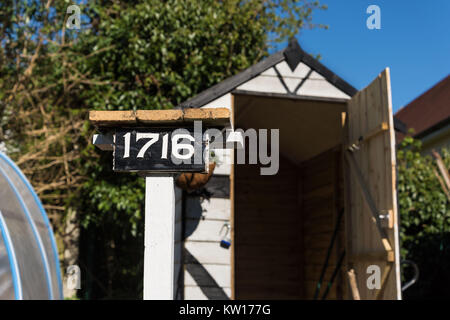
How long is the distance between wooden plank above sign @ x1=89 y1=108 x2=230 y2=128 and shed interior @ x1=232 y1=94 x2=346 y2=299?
146 inches

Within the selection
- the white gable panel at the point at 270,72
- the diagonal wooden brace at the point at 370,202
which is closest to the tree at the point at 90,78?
the white gable panel at the point at 270,72

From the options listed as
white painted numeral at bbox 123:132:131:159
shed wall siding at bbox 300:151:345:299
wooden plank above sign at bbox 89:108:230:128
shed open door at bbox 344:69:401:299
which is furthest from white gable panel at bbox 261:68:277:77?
white painted numeral at bbox 123:132:131:159

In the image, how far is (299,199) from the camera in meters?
7.50

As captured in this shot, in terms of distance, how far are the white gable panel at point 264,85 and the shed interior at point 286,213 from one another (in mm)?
1283

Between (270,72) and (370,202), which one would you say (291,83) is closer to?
(270,72)

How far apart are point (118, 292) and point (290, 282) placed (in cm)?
285

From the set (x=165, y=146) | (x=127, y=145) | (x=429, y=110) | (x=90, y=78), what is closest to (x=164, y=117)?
(x=165, y=146)

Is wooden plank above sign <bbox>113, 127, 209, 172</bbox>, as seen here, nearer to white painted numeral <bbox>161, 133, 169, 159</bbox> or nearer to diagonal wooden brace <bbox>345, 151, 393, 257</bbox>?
white painted numeral <bbox>161, 133, 169, 159</bbox>

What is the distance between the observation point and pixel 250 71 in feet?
15.9

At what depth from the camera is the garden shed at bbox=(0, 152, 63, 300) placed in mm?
3035

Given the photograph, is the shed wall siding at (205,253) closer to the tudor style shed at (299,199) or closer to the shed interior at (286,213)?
the tudor style shed at (299,199)

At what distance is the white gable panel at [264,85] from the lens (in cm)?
488
